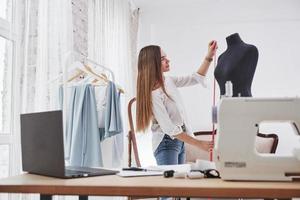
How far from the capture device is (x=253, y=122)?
1.11 m

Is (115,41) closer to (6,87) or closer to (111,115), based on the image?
(111,115)

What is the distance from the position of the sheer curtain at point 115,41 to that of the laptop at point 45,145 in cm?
106

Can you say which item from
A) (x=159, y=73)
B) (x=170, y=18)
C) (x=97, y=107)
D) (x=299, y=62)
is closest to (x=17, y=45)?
(x=97, y=107)

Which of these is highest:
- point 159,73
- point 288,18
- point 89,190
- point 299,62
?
point 288,18

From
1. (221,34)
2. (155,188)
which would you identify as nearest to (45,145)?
(155,188)

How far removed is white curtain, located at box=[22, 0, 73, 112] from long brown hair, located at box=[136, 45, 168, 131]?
0.50 m

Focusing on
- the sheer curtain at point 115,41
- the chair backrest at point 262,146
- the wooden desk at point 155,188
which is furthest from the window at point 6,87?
the chair backrest at point 262,146

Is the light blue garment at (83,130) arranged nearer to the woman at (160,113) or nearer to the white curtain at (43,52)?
the white curtain at (43,52)

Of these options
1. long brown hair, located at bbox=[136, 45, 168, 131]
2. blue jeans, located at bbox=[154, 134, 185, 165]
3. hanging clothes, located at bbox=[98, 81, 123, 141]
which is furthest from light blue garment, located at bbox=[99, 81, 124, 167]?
blue jeans, located at bbox=[154, 134, 185, 165]

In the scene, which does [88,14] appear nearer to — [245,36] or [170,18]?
[170,18]

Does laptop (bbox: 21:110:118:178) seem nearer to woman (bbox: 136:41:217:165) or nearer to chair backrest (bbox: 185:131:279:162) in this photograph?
woman (bbox: 136:41:217:165)

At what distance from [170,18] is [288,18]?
1.42 meters

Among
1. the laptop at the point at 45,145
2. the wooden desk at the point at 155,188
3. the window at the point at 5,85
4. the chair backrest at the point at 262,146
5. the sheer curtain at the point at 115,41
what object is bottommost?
the chair backrest at the point at 262,146

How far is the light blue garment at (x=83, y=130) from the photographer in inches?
84.1
